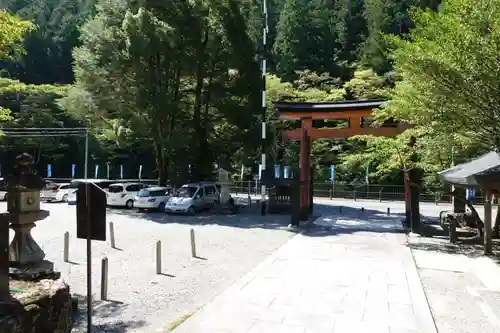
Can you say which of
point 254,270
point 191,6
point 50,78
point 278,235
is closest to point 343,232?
point 278,235

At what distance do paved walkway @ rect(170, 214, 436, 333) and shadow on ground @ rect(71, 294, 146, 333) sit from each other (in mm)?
921

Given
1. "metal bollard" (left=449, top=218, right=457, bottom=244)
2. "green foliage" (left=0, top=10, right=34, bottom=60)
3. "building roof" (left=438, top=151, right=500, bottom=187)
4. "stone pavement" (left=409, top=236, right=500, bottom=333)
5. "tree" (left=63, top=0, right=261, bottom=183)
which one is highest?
"tree" (left=63, top=0, right=261, bottom=183)

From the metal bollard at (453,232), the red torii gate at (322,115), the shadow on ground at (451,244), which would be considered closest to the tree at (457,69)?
A: the metal bollard at (453,232)

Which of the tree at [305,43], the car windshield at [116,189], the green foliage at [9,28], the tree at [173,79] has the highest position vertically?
the tree at [305,43]

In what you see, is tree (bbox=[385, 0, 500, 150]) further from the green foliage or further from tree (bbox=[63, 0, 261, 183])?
tree (bbox=[63, 0, 261, 183])

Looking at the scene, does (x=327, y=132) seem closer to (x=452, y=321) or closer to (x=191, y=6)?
(x=191, y=6)

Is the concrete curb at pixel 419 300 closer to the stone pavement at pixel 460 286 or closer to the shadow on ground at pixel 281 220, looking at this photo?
the stone pavement at pixel 460 286

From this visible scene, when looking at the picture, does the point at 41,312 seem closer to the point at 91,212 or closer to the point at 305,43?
the point at 91,212

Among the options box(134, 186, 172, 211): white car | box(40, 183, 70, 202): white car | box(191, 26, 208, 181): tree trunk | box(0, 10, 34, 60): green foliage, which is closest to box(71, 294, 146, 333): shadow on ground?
box(0, 10, 34, 60): green foliage

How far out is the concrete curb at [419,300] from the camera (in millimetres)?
6883

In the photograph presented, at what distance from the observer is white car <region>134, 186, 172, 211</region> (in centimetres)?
2495

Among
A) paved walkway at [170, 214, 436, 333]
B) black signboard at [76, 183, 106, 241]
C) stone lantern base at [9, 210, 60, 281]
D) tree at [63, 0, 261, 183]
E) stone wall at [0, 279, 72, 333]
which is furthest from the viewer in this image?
tree at [63, 0, 261, 183]

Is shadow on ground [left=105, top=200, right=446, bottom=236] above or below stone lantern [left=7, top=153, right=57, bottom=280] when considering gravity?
below

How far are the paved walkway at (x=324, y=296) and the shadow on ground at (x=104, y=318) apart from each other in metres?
0.92
